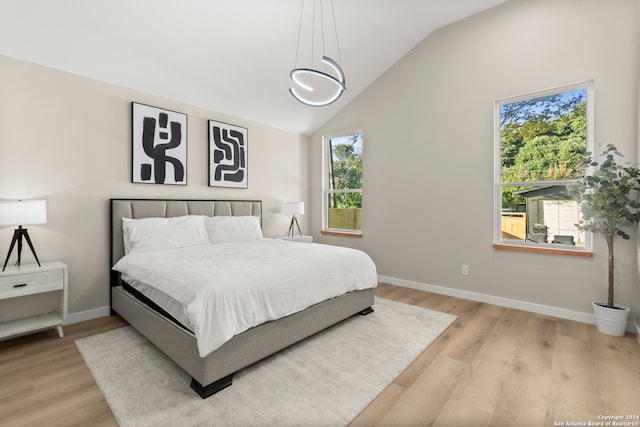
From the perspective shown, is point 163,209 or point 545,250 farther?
point 163,209

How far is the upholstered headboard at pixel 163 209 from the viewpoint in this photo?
10.6 feet

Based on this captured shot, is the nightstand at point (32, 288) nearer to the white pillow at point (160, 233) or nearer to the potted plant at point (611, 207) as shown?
the white pillow at point (160, 233)

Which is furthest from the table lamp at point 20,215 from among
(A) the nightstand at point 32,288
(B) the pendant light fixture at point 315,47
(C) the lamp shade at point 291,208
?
(C) the lamp shade at point 291,208

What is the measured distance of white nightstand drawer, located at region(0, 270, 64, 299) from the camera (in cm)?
240

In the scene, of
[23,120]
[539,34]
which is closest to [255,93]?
[23,120]

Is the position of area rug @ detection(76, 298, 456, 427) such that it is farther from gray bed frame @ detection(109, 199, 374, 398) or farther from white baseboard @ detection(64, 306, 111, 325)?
white baseboard @ detection(64, 306, 111, 325)

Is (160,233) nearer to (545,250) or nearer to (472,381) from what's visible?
(472,381)

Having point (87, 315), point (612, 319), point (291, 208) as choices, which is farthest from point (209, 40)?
point (612, 319)

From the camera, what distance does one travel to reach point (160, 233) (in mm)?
3227

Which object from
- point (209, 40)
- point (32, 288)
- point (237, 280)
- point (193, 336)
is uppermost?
point (209, 40)

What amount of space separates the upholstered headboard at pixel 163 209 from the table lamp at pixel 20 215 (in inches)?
26.2

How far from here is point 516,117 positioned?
3.48m

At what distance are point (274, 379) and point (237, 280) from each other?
0.72 meters

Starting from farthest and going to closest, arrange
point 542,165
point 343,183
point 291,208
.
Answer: point 343,183, point 291,208, point 542,165
